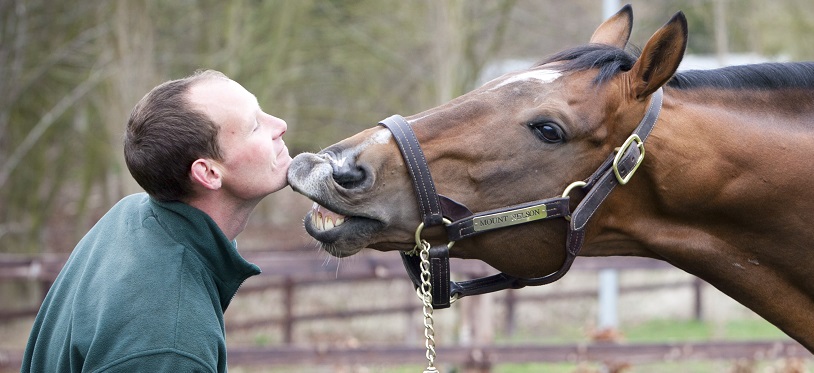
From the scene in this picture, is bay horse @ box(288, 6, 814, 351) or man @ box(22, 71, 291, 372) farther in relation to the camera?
bay horse @ box(288, 6, 814, 351)

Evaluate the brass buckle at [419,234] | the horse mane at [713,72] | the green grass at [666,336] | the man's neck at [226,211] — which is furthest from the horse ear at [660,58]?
the green grass at [666,336]

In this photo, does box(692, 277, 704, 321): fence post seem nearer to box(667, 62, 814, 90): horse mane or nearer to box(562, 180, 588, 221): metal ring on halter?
box(667, 62, 814, 90): horse mane

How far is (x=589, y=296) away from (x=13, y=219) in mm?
8500

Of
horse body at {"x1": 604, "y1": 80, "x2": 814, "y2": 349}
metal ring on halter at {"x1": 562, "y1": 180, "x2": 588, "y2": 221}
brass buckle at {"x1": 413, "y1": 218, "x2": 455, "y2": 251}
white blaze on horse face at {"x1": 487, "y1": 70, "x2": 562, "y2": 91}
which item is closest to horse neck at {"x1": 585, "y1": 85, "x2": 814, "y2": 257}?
horse body at {"x1": 604, "y1": 80, "x2": 814, "y2": 349}

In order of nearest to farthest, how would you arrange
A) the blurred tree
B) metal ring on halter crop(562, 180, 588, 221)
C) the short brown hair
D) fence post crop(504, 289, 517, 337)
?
the short brown hair, metal ring on halter crop(562, 180, 588, 221), the blurred tree, fence post crop(504, 289, 517, 337)

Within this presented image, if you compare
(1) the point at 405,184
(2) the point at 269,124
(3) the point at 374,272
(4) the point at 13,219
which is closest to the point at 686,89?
(1) the point at 405,184

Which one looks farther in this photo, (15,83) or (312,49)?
(312,49)

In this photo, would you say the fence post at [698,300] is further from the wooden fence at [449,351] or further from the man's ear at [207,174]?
the man's ear at [207,174]

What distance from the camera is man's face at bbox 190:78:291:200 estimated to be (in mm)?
2395

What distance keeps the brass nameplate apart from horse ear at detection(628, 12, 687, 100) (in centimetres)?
48

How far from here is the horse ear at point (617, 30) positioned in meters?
3.12

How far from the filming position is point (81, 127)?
11.9 meters

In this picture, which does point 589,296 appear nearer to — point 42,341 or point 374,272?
point 374,272

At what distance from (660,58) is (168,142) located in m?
1.47
